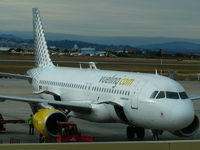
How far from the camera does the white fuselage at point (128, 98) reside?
23125 millimetres

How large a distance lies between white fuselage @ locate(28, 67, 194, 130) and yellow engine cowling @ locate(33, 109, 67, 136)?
2701 millimetres

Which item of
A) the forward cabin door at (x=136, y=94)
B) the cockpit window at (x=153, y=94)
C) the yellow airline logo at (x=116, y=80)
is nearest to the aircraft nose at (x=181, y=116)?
the cockpit window at (x=153, y=94)

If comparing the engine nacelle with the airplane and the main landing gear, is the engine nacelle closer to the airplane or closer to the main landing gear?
the airplane

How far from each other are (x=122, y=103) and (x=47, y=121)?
394 cm

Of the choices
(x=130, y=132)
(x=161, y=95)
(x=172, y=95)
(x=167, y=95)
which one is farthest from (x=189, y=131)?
(x=130, y=132)

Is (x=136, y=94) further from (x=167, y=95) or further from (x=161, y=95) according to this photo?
(x=167, y=95)

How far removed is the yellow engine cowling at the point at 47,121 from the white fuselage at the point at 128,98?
8.86ft

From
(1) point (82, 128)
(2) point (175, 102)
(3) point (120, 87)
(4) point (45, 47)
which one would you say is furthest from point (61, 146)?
(4) point (45, 47)

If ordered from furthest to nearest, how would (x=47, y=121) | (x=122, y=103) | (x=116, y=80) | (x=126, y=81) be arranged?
(x=116, y=80) → (x=126, y=81) → (x=122, y=103) → (x=47, y=121)

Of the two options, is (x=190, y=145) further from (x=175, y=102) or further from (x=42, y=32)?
(x=42, y=32)

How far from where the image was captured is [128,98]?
25609 millimetres

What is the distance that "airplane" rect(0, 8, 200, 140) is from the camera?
23359 millimetres

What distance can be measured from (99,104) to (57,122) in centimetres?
343

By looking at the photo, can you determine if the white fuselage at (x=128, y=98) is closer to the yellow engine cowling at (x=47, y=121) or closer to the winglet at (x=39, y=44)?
the yellow engine cowling at (x=47, y=121)
